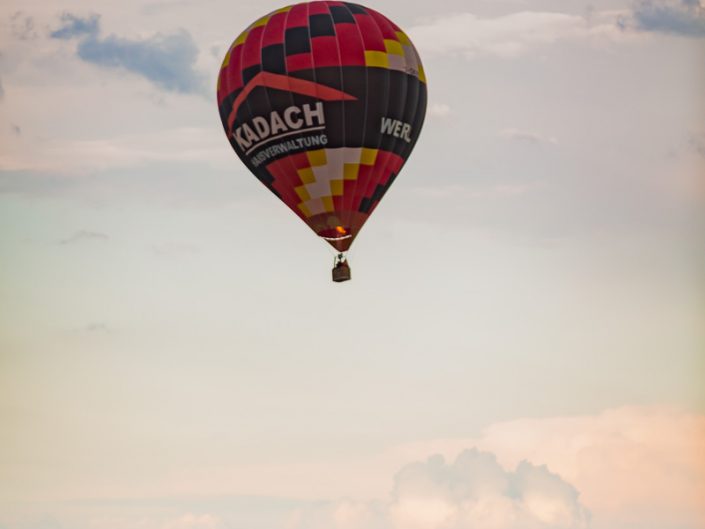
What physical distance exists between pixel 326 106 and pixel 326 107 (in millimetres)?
40

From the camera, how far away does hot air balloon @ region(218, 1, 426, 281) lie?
388 ft

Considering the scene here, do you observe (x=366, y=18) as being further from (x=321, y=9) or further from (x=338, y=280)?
(x=338, y=280)

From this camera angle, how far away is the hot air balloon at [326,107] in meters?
118

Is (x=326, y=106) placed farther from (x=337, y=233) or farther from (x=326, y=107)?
(x=337, y=233)

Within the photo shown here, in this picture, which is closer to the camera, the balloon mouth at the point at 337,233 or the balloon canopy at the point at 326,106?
the balloon canopy at the point at 326,106

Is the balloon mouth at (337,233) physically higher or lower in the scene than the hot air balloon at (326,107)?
lower

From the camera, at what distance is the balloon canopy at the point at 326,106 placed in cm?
11825

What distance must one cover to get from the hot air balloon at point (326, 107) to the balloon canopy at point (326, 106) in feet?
0.13

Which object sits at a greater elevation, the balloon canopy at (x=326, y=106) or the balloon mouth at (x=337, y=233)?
the balloon canopy at (x=326, y=106)

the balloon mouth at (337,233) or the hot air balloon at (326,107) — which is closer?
the hot air balloon at (326,107)

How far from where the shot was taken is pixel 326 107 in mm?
118250

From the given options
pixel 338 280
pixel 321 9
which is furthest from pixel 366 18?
pixel 338 280

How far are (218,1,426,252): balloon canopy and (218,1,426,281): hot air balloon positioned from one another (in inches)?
1.6

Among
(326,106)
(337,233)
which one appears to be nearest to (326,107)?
(326,106)
